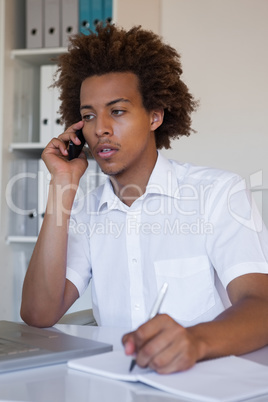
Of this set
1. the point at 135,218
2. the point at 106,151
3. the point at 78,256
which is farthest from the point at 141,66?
the point at 78,256

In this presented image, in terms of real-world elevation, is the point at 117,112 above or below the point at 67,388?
above

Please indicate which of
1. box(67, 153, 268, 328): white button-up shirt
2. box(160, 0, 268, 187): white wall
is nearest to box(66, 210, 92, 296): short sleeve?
box(67, 153, 268, 328): white button-up shirt

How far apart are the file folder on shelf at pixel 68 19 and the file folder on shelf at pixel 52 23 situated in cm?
2

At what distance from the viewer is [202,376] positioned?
2.55ft

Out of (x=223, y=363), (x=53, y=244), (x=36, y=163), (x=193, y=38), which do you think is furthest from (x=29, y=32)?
(x=223, y=363)

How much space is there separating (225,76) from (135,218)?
929 mm

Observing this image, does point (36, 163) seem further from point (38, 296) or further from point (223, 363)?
point (223, 363)

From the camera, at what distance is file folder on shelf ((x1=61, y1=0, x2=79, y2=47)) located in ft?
8.56

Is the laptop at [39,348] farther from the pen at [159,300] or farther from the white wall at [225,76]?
the white wall at [225,76]

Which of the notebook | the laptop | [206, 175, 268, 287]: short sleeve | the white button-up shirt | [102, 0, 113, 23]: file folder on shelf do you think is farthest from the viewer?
[102, 0, 113, 23]: file folder on shelf

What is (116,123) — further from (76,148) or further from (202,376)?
(202,376)

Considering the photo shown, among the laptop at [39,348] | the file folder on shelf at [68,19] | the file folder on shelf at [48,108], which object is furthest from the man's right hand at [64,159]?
the file folder on shelf at [68,19]

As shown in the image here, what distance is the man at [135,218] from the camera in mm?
1352

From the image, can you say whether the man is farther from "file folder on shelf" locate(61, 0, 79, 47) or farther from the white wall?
"file folder on shelf" locate(61, 0, 79, 47)
